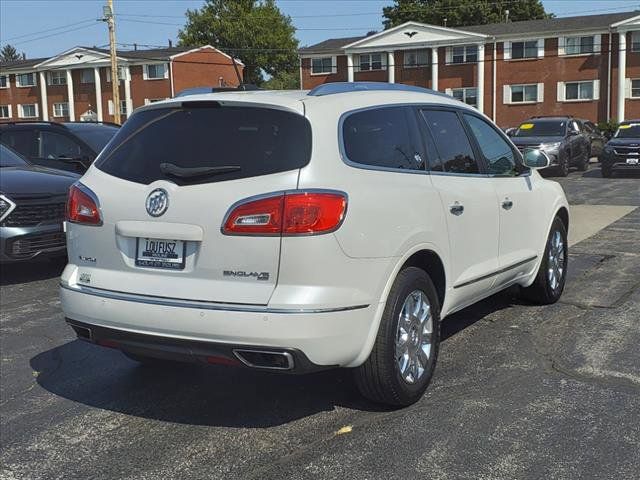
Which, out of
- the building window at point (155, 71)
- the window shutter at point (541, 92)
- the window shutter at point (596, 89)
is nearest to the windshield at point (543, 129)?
the window shutter at point (596, 89)

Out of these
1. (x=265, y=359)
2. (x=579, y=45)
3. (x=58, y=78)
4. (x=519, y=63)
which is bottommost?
(x=265, y=359)

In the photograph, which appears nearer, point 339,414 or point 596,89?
point 339,414

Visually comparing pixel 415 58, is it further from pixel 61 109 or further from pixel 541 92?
pixel 61 109

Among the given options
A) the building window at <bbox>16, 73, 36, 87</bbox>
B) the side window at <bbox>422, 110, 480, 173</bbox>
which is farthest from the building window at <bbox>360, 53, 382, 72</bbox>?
the side window at <bbox>422, 110, 480, 173</bbox>

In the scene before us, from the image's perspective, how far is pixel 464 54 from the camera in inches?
1809

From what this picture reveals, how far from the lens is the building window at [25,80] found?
61.6 metres

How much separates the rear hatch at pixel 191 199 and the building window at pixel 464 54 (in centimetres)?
4426

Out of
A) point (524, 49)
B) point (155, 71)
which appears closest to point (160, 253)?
point (524, 49)

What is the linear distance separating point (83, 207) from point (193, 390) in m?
1.32

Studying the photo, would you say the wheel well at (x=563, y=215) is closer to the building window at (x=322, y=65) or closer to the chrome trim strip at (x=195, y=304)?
the chrome trim strip at (x=195, y=304)

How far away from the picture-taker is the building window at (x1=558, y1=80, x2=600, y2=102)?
41.9 m

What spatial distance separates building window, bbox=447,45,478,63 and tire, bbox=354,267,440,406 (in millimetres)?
43932

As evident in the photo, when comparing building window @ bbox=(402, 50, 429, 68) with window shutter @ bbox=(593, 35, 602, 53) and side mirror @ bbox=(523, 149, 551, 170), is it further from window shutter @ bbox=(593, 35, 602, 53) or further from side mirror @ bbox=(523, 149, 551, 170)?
side mirror @ bbox=(523, 149, 551, 170)

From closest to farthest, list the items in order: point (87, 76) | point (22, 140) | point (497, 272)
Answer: point (497, 272) < point (22, 140) < point (87, 76)
